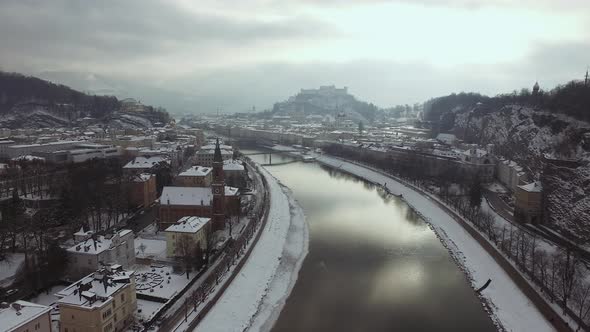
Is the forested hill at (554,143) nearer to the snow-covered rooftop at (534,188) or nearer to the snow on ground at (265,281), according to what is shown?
the snow-covered rooftop at (534,188)

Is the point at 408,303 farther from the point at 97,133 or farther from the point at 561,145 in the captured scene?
the point at 97,133

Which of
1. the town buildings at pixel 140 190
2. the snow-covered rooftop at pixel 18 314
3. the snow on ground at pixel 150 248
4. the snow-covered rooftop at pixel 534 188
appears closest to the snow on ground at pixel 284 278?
the snow on ground at pixel 150 248

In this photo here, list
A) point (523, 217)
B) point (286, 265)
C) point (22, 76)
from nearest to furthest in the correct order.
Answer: point (286, 265) → point (523, 217) → point (22, 76)

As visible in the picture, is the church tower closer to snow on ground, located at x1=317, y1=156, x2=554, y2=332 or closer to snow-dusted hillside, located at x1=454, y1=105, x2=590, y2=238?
snow on ground, located at x1=317, y1=156, x2=554, y2=332

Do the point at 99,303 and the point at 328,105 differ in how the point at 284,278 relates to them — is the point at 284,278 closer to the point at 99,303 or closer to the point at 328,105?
the point at 99,303

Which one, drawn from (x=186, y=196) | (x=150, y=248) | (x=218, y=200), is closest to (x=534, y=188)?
(x=218, y=200)

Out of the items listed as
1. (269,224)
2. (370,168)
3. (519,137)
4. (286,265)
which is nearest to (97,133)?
(370,168)
